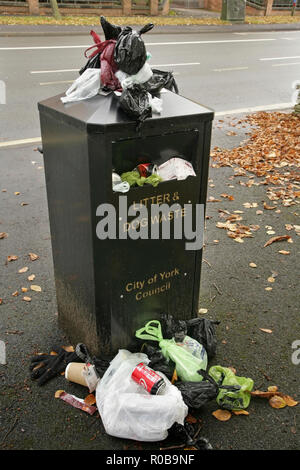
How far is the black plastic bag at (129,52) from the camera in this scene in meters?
2.31

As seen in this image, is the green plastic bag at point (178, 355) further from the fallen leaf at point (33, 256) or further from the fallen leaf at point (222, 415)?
the fallen leaf at point (33, 256)

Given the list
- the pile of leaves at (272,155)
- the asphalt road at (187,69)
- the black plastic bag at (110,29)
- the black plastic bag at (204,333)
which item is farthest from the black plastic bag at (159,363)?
the asphalt road at (187,69)

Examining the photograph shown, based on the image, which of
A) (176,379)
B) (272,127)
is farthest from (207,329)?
(272,127)

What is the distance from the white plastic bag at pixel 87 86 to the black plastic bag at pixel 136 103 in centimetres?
24

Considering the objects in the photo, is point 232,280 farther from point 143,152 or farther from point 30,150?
point 30,150

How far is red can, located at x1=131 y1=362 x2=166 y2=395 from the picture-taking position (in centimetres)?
238

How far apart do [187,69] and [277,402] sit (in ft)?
37.7

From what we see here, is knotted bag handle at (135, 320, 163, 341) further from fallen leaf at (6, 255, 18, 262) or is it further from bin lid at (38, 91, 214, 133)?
fallen leaf at (6, 255, 18, 262)

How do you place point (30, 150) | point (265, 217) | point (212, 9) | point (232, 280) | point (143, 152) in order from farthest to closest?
point (212, 9)
point (30, 150)
point (265, 217)
point (232, 280)
point (143, 152)

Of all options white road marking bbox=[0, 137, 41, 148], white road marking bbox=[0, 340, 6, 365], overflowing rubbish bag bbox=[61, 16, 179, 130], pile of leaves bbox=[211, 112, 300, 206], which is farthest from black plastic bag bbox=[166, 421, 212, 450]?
white road marking bbox=[0, 137, 41, 148]

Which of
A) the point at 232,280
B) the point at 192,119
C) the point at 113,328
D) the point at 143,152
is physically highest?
the point at 192,119

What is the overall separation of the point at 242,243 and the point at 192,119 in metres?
2.19

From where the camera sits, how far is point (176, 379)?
257 cm

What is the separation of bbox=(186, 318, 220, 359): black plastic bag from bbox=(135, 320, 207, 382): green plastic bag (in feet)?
0.46
